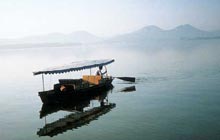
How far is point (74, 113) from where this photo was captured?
27.1 meters

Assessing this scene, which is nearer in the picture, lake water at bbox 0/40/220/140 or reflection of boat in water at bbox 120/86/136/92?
lake water at bbox 0/40/220/140

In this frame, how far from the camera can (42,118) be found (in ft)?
86.3

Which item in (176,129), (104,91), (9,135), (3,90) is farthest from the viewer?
(3,90)

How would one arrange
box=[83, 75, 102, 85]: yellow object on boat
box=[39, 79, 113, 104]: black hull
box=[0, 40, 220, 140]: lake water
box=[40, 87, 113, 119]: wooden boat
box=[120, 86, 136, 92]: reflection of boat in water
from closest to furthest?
box=[0, 40, 220, 140]: lake water, box=[40, 87, 113, 119]: wooden boat, box=[39, 79, 113, 104]: black hull, box=[83, 75, 102, 85]: yellow object on boat, box=[120, 86, 136, 92]: reflection of boat in water

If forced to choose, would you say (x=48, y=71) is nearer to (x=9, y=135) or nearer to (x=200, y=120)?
(x=9, y=135)

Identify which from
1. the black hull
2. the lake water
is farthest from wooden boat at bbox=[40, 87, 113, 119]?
the lake water

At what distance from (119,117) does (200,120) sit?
6266 millimetres

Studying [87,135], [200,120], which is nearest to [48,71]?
[87,135]

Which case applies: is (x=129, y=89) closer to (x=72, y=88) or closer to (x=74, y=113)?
(x=72, y=88)

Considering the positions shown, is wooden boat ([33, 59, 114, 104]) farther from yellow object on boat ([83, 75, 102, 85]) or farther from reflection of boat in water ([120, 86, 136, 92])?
reflection of boat in water ([120, 86, 136, 92])

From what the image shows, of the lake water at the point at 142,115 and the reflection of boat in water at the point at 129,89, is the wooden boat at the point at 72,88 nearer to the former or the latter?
the lake water at the point at 142,115

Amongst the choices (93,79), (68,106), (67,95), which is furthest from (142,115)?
(93,79)

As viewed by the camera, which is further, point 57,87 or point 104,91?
point 104,91

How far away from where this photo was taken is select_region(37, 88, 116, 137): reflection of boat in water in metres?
22.7
